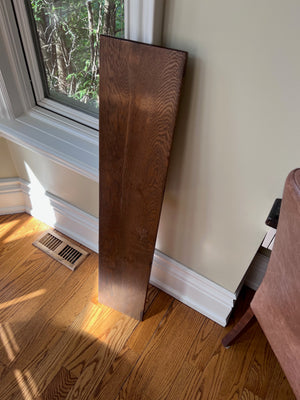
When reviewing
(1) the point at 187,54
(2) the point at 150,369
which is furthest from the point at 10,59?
(2) the point at 150,369

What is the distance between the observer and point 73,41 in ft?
3.55

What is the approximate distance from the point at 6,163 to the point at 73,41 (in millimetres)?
729

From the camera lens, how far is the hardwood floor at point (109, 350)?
116 cm

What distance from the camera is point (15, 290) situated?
1.41 m

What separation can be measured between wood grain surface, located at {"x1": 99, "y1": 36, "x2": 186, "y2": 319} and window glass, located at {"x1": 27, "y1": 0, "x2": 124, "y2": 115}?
241mm

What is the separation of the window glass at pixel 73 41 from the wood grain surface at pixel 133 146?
9.5 inches

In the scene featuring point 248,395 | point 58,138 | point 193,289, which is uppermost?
point 58,138

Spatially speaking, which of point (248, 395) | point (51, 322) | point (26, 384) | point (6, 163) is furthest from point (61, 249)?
point (248, 395)

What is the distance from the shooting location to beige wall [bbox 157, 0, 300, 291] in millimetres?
653

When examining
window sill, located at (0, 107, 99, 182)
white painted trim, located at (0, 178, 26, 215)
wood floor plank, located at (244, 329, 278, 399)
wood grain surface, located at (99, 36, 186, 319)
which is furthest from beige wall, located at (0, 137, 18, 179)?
wood floor plank, located at (244, 329, 278, 399)

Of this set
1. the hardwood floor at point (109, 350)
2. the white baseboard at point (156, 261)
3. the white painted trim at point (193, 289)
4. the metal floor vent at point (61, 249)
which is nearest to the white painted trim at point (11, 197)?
the white baseboard at point (156, 261)

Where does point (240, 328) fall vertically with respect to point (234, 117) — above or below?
below

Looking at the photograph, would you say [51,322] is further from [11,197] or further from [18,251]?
[11,197]

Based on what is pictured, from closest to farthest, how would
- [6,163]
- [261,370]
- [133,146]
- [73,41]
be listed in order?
[133,146], [73,41], [261,370], [6,163]
